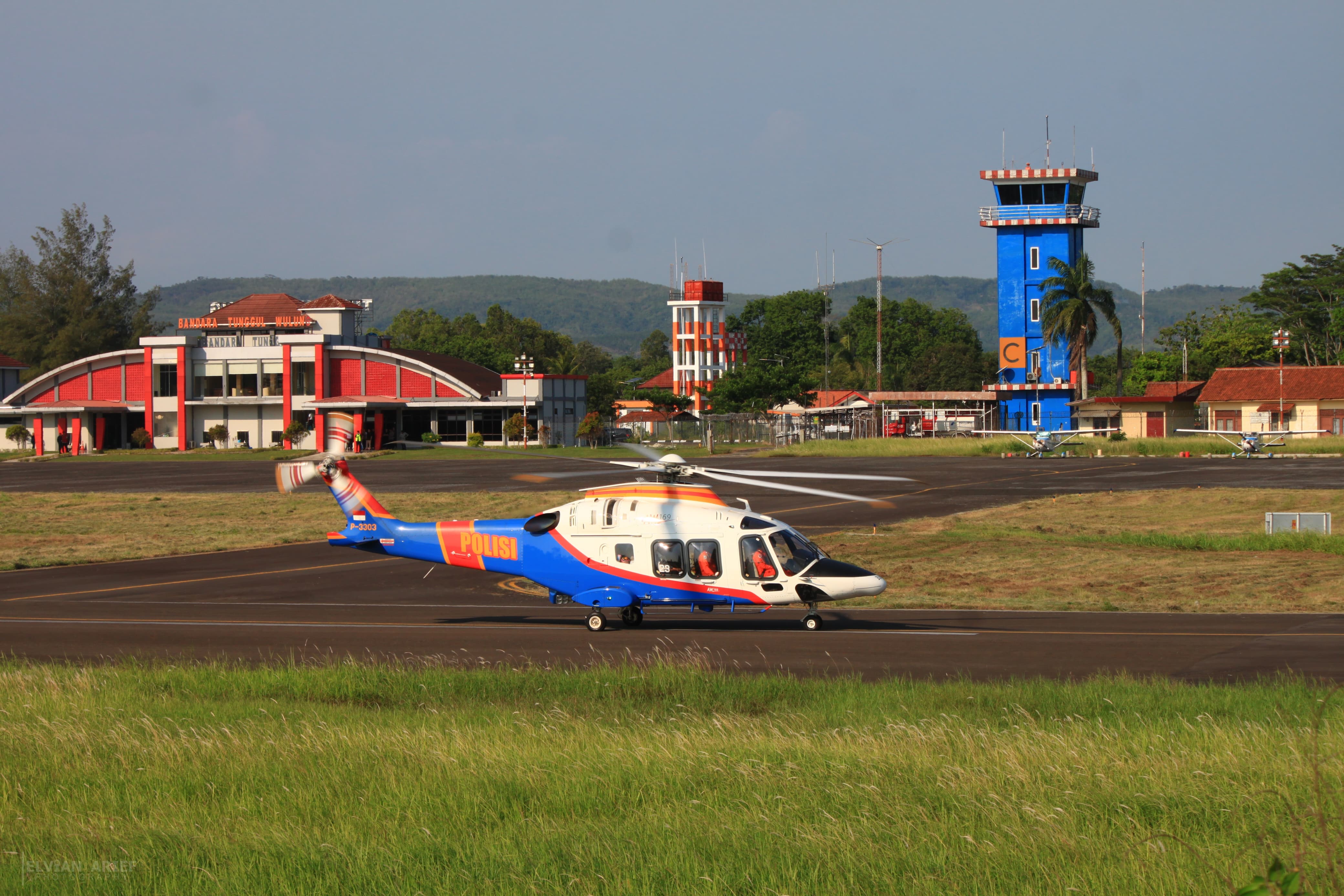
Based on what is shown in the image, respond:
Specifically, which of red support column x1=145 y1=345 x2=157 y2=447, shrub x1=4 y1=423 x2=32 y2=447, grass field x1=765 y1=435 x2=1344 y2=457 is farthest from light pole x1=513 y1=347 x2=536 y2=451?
shrub x1=4 y1=423 x2=32 y2=447

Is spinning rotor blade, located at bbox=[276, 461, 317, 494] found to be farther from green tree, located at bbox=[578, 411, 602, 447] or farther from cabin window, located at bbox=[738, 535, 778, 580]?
green tree, located at bbox=[578, 411, 602, 447]

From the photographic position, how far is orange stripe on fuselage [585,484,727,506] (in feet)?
75.4

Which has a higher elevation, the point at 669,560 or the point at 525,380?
the point at 525,380

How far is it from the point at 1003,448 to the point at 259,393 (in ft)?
235

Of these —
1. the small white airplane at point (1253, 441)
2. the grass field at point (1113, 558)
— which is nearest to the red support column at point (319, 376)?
the small white airplane at point (1253, 441)

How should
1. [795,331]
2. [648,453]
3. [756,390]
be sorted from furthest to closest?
1. [795,331]
2. [756,390]
3. [648,453]

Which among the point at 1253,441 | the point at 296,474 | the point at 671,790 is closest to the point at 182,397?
the point at 1253,441

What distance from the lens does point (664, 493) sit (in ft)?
75.9

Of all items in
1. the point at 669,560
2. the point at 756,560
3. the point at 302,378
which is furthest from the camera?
the point at 302,378

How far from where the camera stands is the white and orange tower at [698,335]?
179m

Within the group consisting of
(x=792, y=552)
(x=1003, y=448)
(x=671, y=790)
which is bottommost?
(x=671, y=790)

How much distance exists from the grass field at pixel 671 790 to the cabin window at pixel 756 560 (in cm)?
668

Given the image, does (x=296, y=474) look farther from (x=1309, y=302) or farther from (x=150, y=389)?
(x=1309, y=302)

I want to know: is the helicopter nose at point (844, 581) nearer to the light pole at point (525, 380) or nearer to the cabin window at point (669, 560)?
the cabin window at point (669, 560)
